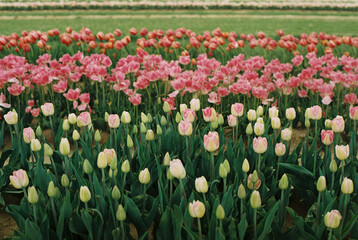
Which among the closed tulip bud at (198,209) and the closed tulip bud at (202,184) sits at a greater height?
the closed tulip bud at (202,184)

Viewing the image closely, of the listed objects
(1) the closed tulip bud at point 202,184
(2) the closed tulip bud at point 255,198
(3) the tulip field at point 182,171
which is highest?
(1) the closed tulip bud at point 202,184

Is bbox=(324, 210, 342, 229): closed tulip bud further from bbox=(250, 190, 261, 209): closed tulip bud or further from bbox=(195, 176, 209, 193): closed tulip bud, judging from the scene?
bbox=(195, 176, 209, 193): closed tulip bud

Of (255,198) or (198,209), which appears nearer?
(198,209)

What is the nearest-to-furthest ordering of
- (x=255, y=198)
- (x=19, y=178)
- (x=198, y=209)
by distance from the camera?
(x=198, y=209)
(x=255, y=198)
(x=19, y=178)

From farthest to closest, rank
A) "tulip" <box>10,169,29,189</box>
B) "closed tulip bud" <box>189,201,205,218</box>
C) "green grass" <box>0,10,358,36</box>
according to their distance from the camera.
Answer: "green grass" <box>0,10,358,36</box>
"tulip" <box>10,169,29,189</box>
"closed tulip bud" <box>189,201,205,218</box>

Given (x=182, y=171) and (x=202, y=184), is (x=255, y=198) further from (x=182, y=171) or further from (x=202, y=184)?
(x=182, y=171)

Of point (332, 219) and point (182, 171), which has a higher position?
point (182, 171)

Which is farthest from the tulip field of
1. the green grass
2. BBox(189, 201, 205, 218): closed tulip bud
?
the green grass

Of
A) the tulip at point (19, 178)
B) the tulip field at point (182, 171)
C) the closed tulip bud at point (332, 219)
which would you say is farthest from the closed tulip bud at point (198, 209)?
the tulip at point (19, 178)

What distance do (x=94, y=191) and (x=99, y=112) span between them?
1.99 meters

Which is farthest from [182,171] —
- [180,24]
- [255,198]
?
[180,24]

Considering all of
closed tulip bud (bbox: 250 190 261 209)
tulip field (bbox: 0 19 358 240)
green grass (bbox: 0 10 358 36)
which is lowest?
green grass (bbox: 0 10 358 36)

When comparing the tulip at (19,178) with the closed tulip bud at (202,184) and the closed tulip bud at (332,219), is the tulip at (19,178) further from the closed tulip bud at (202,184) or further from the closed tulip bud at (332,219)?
the closed tulip bud at (332,219)

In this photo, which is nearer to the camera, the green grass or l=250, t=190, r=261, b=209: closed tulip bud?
l=250, t=190, r=261, b=209: closed tulip bud
